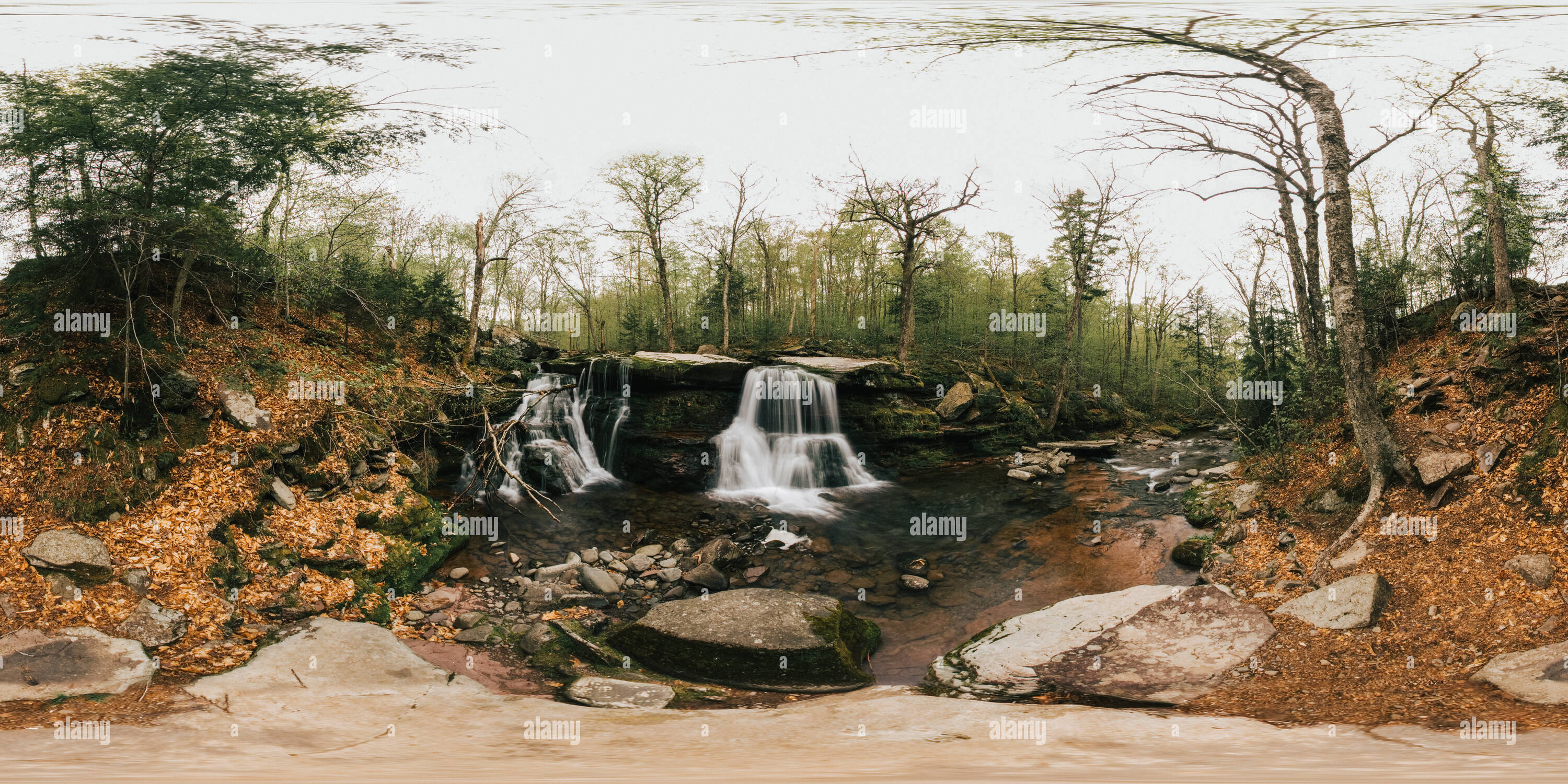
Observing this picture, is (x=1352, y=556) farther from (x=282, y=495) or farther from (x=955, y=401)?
(x=955, y=401)

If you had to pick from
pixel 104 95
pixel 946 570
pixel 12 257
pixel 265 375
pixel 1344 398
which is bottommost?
pixel 946 570

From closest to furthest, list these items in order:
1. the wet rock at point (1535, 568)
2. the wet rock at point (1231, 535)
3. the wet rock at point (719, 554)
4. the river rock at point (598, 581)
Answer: the wet rock at point (1535, 568) < the wet rock at point (1231, 535) < the river rock at point (598, 581) < the wet rock at point (719, 554)

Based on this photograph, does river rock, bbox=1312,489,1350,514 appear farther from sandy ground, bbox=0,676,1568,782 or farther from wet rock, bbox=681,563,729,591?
wet rock, bbox=681,563,729,591

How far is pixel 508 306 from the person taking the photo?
77.3ft

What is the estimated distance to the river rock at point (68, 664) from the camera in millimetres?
→ 3982

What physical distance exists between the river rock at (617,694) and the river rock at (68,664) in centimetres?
294

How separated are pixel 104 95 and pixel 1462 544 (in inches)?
522

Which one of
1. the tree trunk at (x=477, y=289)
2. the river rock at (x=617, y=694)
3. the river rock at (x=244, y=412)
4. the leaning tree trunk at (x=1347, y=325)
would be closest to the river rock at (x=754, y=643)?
the river rock at (x=617, y=694)

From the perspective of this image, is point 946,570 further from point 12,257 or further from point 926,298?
A: point 926,298

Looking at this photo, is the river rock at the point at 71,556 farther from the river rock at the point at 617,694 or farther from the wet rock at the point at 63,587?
the river rock at the point at 617,694

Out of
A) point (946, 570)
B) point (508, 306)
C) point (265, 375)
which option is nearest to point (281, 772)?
point (265, 375)

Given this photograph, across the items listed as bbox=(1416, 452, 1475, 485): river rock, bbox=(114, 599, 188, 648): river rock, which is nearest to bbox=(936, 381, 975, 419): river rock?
bbox=(1416, 452, 1475, 485): river rock

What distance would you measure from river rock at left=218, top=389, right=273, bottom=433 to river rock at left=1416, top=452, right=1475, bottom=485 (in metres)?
13.1

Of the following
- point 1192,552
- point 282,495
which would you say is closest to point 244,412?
point 282,495
